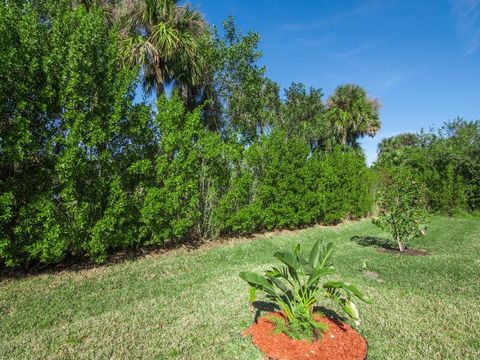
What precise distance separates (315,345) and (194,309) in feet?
5.96

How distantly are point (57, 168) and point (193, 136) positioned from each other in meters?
3.25

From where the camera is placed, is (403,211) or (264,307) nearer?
(264,307)

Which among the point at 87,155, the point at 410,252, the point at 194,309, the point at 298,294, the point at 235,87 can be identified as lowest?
the point at 194,309

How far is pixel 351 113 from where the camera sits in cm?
2266

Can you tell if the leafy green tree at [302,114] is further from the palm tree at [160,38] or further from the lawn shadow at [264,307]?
the lawn shadow at [264,307]

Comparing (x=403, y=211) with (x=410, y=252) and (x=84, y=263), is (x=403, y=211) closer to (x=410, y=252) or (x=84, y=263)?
(x=410, y=252)

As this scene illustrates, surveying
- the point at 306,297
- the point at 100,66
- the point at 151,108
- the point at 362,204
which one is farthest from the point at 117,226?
the point at 362,204

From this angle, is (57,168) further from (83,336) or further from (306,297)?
(306,297)

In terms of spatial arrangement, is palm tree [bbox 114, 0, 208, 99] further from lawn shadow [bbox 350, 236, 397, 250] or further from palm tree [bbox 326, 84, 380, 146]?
palm tree [bbox 326, 84, 380, 146]

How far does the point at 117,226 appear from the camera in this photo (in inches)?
247

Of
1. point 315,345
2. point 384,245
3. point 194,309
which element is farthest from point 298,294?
point 384,245

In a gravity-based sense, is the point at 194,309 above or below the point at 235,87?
below

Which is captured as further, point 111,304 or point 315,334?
point 111,304

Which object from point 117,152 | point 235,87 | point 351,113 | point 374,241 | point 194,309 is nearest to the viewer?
point 194,309
